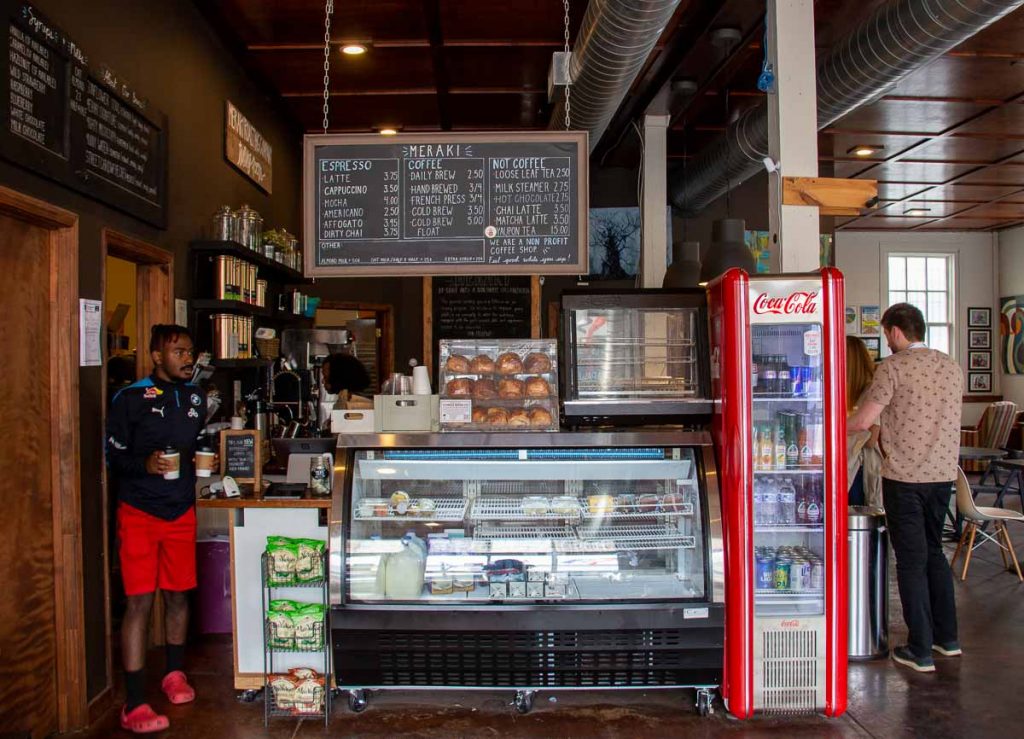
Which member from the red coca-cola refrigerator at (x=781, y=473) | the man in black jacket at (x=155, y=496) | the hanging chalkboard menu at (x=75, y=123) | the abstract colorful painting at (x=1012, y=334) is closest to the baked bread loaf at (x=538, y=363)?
the red coca-cola refrigerator at (x=781, y=473)

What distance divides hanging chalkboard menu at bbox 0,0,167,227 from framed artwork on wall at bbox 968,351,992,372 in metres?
12.2

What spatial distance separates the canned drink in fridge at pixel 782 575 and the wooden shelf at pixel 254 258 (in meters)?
3.50

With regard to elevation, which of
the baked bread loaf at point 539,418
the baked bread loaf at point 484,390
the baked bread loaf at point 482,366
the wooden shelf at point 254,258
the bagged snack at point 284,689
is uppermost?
the wooden shelf at point 254,258

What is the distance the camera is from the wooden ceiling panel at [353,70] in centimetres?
537

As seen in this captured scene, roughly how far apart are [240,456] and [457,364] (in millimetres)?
1101

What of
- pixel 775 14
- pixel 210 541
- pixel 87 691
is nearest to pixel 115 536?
pixel 210 541

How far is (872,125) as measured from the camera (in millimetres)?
6902

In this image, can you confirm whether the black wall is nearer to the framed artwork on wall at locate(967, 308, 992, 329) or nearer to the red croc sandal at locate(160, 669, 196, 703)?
the red croc sandal at locate(160, 669, 196, 703)

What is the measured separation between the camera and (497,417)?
3516 millimetres

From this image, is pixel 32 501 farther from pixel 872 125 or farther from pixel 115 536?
pixel 872 125

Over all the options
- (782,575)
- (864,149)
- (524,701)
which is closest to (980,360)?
(864,149)

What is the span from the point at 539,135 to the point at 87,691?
323cm

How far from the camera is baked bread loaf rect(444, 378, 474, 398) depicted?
3.56m

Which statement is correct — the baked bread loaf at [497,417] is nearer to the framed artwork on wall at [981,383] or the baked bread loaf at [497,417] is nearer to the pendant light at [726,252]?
the pendant light at [726,252]
